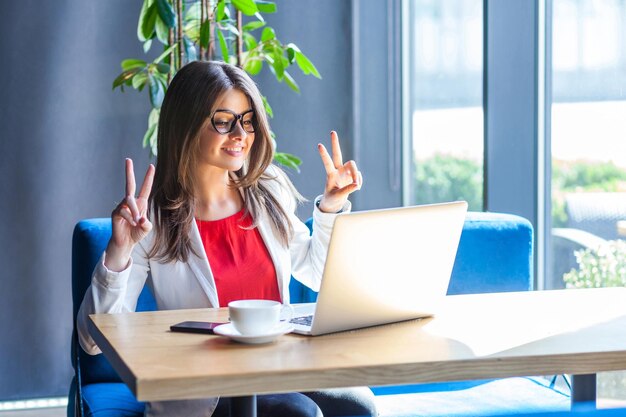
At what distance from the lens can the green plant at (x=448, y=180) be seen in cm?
370

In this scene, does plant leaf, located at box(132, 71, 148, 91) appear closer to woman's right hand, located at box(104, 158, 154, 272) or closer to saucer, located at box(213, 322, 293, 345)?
woman's right hand, located at box(104, 158, 154, 272)

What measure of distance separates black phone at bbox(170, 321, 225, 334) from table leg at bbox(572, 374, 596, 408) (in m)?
0.69

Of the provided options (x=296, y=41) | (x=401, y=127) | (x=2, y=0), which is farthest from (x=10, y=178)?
(x=401, y=127)

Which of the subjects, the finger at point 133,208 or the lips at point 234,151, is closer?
the finger at point 133,208

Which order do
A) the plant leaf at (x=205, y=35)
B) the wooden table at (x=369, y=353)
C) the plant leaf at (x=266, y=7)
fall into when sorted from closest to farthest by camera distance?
the wooden table at (x=369, y=353)
the plant leaf at (x=205, y=35)
the plant leaf at (x=266, y=7)

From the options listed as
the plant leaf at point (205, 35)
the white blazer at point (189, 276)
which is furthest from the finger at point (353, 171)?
the plant leaf at point (205, 35)

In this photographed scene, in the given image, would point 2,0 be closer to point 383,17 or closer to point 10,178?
point 10,178

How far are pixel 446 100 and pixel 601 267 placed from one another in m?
1.25

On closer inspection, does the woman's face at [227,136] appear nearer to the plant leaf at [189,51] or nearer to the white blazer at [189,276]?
the white blazer at [189,276]

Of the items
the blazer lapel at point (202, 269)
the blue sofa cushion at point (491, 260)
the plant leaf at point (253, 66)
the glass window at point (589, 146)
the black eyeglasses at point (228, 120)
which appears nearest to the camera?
the blazer lapel at point (202, 269)

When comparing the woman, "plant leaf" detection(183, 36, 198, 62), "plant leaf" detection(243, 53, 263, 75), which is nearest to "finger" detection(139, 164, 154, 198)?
the woman

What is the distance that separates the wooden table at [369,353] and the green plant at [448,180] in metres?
1.82

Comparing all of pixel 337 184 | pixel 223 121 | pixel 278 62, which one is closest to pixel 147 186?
pixel 223 121

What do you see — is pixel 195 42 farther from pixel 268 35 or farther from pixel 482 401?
pixel 482 401
